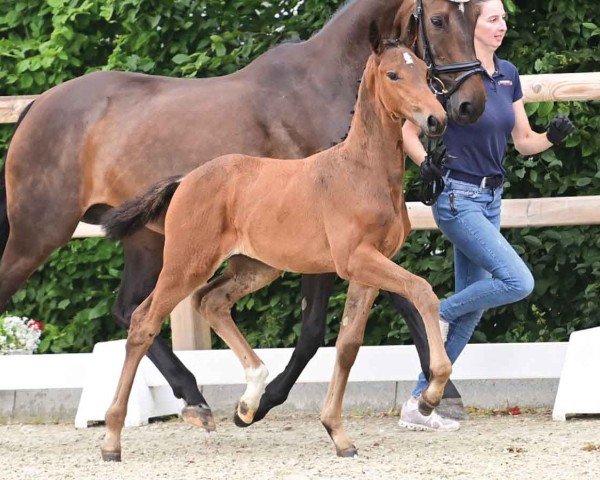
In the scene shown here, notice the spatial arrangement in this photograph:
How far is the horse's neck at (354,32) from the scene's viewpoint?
591cm

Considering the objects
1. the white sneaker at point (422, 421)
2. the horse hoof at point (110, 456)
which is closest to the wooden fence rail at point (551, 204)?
the white sneaker at point (422, 421)

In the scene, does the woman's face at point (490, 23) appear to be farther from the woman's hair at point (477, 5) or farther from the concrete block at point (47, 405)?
the concrete block at point (47, 405)

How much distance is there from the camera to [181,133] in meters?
6.14

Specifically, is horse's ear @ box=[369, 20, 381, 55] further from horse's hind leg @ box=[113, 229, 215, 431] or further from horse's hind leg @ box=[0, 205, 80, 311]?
horse's hind leg @ box=[0, 205, 80, 311]

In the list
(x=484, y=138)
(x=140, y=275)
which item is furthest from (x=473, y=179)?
(x=140, y=275)

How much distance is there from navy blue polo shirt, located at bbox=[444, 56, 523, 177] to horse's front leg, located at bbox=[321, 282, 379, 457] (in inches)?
32.3

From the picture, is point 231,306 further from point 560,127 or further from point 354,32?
point 560,127

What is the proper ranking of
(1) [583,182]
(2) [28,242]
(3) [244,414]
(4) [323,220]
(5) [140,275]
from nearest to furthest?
(4) [323,220], (3) [244,414], (2) [28,242], (5) [140,275], (1) [583,182]

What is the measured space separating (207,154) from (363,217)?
4.29ft

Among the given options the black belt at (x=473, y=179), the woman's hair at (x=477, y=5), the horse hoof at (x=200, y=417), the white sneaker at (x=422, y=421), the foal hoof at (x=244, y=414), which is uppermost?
the woman's hair at (x=477, y=5)

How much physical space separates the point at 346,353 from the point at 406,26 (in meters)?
1.35

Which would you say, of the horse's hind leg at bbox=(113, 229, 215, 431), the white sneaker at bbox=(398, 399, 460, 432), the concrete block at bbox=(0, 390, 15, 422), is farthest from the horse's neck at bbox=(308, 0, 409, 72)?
the concrete block at bbox=(0, 390, 15, 422)

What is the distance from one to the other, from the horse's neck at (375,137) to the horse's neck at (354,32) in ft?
2.89

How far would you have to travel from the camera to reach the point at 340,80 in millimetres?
5980
